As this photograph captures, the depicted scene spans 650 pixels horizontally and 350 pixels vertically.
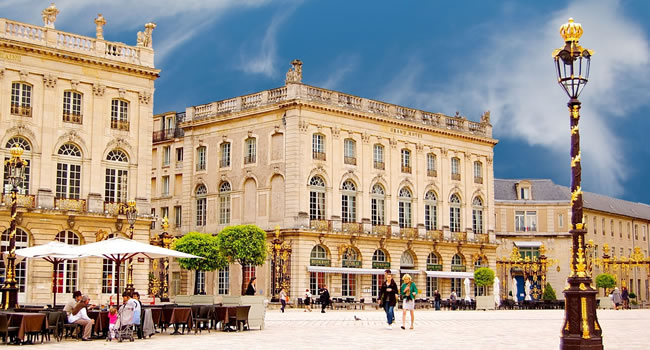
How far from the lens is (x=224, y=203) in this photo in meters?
53.5

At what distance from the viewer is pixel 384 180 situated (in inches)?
2138

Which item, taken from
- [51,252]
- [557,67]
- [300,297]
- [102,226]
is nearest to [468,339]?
[557,67]

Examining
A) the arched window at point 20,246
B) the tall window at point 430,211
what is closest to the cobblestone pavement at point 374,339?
the arched window at point 20,246

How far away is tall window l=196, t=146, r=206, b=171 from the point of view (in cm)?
5506

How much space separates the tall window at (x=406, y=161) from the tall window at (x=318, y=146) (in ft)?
21.7

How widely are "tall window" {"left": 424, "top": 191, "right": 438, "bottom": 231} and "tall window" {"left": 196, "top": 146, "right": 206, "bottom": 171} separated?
45.2 feet

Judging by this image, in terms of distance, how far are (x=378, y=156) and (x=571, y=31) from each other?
38.6 meters

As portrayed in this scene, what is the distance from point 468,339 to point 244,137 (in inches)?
1342

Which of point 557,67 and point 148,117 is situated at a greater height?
point 148,117

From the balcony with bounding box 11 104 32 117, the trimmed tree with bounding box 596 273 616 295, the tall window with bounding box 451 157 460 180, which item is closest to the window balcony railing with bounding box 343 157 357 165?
the tall window with bounding box 451 157 460 180

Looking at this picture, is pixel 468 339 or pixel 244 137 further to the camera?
pixel 244 137

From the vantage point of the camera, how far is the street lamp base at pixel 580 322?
1475 centimetres

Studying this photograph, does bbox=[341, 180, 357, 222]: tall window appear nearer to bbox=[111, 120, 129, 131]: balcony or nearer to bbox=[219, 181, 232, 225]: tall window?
bbox=[219, 181, 232, 225]: tall window

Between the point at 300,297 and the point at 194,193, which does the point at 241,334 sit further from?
the point at 194,193
